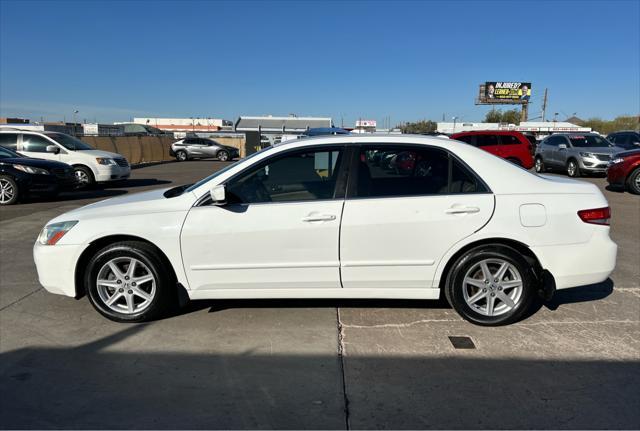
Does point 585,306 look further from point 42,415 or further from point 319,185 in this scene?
point 42,415

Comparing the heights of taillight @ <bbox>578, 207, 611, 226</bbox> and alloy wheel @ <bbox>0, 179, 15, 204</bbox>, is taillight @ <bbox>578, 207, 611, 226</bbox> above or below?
above

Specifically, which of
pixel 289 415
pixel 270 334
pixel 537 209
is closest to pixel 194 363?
pixel 270 334

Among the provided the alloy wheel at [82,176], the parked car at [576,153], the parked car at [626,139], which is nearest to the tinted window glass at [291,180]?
the alloy wheel at [82,176]

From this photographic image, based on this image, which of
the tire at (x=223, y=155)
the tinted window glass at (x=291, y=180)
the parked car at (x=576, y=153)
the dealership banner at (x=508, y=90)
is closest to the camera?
the tinted window glass at (x=291, y=180)

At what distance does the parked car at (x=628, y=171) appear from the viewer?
458 inches

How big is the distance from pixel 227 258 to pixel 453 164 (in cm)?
201

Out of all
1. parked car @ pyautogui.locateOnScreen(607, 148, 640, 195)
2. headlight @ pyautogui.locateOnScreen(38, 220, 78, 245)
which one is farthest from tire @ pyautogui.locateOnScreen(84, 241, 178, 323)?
parked car @ pyautogui.locateOnScreen(607, 148, 640, 195)

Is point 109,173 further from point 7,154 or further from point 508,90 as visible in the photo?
point 508,90

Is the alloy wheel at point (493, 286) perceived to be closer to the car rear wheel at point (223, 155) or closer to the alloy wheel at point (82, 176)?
the alloy wheel at point (82, 176)

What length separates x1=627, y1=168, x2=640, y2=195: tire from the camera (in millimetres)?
11641

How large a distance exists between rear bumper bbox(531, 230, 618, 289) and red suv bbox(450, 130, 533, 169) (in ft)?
41.7

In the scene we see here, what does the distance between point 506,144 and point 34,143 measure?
1481 centimetres

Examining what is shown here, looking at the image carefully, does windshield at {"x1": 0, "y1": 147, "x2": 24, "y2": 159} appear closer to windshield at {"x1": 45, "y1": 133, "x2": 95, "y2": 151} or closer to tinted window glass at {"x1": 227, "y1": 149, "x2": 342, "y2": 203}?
windshield at {"x1": 45, "y1": 133, "x2": 95, "y2": 151}

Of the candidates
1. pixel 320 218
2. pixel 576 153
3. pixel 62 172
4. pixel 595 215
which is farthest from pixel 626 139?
pixel 62 172
